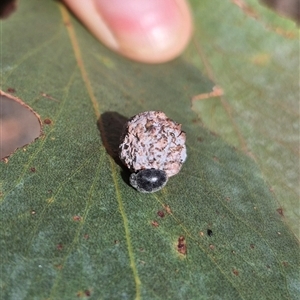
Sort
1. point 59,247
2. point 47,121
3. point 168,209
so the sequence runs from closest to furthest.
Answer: point 59,247, point 168,209, point 47,121

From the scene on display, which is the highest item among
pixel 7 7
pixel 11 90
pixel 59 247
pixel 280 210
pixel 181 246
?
pixel 7 7

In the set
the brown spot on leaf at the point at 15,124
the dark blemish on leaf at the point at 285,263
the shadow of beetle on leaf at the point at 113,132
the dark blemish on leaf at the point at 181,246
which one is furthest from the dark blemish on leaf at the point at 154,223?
the brown spot on leaf at the point at 15,124

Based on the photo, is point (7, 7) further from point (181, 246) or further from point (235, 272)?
point (235, 272)

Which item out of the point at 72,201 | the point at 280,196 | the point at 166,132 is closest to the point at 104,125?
the point at 166,132

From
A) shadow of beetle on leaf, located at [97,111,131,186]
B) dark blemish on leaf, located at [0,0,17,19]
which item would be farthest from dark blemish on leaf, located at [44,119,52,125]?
dark blemish on leaf, located at [0,0,17,19]

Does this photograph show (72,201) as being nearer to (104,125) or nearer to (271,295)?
(104,125)

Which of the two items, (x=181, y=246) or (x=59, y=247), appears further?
(x=181, y=246)

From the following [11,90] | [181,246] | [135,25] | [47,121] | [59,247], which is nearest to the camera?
[59,247]

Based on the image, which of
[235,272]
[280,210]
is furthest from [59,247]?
[280,210]
